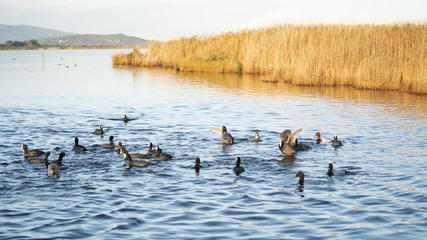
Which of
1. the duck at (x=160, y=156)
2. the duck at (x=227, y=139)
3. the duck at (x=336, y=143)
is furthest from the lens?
the duck at (x=227, y=139)

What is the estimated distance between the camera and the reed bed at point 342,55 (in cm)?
2698

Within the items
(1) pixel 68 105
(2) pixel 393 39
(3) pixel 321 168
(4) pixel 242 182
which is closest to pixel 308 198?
(4) pixel 242 182

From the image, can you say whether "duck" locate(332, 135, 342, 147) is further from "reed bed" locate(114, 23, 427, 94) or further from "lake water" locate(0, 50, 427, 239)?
"reed bed" locate(114, 23, 427, 94)

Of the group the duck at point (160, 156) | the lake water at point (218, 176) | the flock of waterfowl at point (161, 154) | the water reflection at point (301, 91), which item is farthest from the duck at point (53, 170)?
the water reflection at point (301, 91)

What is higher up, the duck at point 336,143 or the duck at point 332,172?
the duck at point 336,143

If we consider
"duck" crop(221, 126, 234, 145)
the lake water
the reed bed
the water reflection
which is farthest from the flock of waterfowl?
the reed bed

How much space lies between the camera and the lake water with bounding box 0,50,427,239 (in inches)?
347

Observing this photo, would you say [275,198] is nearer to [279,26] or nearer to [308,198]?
[308,198]

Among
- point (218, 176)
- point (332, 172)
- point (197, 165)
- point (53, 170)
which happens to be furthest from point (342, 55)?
point (53, 170)

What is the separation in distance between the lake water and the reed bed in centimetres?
289

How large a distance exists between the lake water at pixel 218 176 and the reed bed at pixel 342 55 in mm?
2891

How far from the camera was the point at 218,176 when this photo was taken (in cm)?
1204

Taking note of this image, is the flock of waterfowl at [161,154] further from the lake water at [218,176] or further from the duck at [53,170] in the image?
the lake water at [218,176]

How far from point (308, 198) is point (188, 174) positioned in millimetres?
3093
